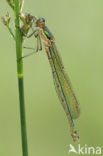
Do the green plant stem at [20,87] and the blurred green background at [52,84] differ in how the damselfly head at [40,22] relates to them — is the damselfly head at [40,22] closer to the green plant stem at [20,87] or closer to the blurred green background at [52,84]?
the blurred green background at [52,84]

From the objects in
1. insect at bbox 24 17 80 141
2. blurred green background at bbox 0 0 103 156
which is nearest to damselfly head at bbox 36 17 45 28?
insect at bbox 24 17 80 141

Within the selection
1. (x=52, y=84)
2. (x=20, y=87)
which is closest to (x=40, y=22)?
(x=20, y=87)

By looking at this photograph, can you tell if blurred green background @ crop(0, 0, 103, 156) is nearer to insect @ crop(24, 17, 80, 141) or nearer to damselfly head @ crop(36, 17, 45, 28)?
insect @ crop(24, 17, 80, 141)

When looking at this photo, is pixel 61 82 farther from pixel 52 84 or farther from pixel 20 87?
pixel 20 87

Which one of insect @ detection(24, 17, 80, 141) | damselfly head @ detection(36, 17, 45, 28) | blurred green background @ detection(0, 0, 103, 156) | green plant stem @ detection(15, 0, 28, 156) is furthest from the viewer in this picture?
blurred green background @ detection(0, 0, 103, 156)

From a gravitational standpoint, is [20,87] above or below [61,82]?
below

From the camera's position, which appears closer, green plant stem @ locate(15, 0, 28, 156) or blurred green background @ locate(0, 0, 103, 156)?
green plant stem @ locate(15, 0, 28, 156)

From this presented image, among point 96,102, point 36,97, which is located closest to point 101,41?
point 96,102

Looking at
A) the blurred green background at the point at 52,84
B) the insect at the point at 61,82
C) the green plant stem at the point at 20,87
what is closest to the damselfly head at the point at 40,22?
the insect at the point at 61,82

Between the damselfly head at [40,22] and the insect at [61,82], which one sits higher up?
the damselfly head at [40,22]
